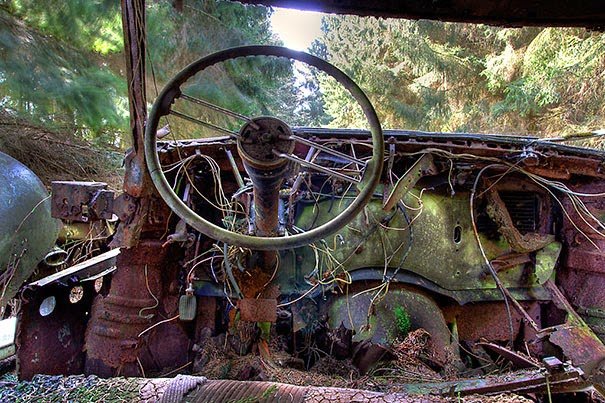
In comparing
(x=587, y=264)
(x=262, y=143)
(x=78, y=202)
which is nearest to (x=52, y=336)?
(x=78, y=202)

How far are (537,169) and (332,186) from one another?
5.07 feet

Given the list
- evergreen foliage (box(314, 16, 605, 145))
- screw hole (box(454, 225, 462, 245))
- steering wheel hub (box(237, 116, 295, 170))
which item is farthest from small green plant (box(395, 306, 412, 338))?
evergreen foliage (box(314, 16, 605, 145))

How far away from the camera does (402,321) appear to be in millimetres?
2830

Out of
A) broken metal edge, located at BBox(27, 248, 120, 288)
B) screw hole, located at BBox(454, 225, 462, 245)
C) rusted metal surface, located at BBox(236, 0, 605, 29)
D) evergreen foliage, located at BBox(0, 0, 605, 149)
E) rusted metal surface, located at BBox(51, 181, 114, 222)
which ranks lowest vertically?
broken metal edge, located at BBox(27, 248, 120, 288)

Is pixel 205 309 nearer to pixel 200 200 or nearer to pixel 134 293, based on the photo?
pixel 134 293

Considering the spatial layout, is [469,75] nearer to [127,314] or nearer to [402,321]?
[402,321]

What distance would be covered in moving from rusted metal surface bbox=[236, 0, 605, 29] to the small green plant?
1.89 m

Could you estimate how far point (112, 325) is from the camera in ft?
8.89

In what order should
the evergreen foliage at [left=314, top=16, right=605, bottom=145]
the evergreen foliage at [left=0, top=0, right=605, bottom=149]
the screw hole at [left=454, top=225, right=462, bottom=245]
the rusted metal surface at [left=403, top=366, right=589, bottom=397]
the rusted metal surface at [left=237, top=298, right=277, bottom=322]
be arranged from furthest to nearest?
the evergreen foliage at [left=314, top=16, right=605, bottom=145] → the evergreen foliage at [left=0, top=0, right=605, bottom=149] → the screw hole at [left=454, top=225, right=462, bottom=245] → the rusted metal surface at [left=237, top=298, right=277, bottom=322] → the rusted metal surface at [left=403, top=366, right=589, bottom=397]

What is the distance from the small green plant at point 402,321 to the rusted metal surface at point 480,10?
1.89 m

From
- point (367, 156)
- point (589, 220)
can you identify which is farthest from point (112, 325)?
point (589, 220)

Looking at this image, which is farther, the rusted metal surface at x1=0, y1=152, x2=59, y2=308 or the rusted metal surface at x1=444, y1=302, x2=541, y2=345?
the rusted metal surface at x1=444, y1=302, x2=541, y2=345

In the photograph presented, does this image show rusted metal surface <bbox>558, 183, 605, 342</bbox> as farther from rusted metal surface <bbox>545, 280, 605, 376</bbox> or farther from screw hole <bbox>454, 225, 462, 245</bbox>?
screw hole <bbox>454, 225, 462, 245</bbox>

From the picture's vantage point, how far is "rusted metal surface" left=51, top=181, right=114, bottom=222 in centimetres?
251
